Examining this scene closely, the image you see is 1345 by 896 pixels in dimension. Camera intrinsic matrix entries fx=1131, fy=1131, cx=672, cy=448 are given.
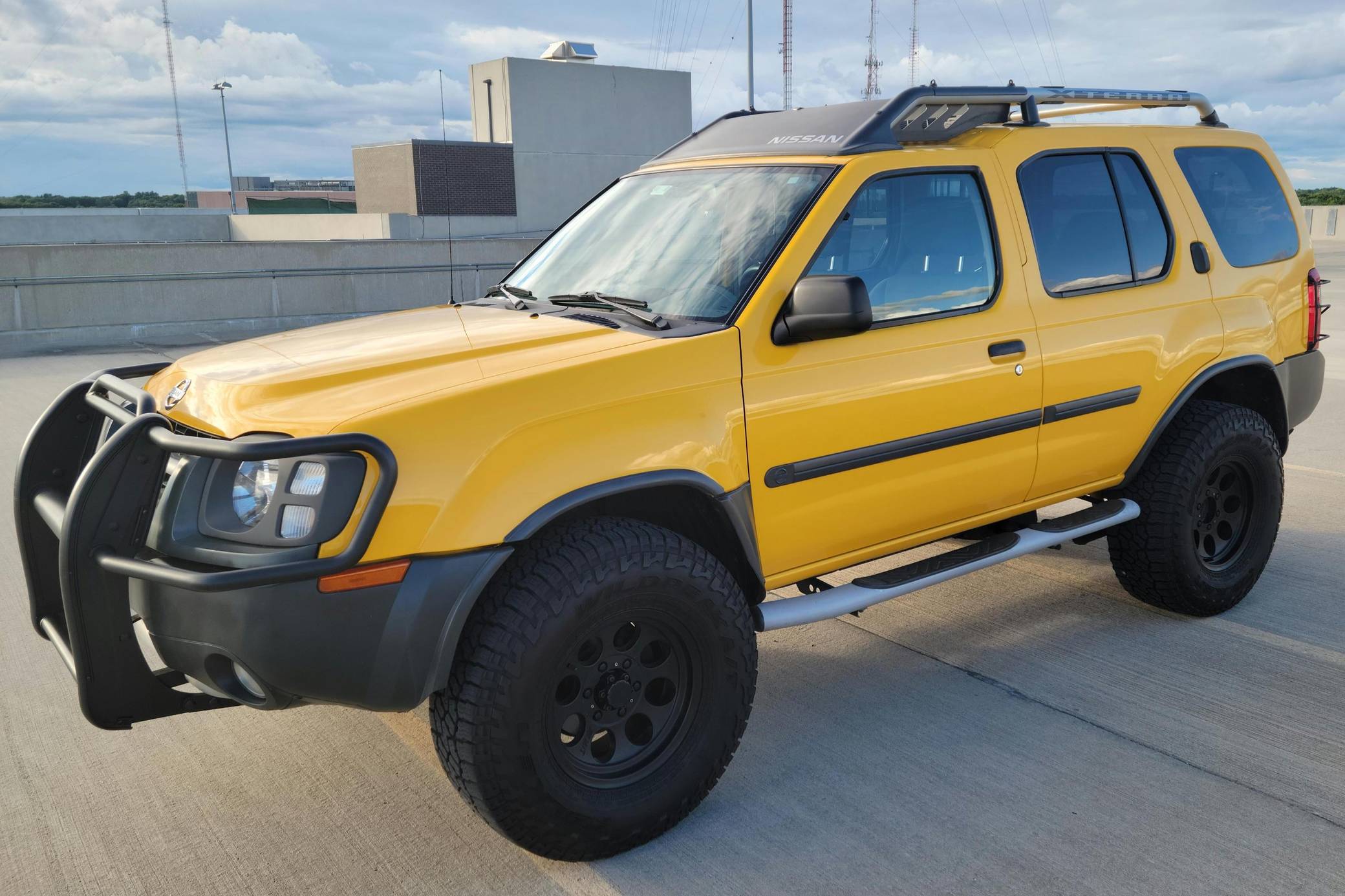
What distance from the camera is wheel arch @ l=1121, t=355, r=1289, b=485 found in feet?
15.4

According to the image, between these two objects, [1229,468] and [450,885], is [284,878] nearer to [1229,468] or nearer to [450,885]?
[450,885]

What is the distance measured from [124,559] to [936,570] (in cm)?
259

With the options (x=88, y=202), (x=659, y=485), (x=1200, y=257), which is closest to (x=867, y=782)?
(x=659, y=485)

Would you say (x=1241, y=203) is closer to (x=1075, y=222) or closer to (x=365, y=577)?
(x=1075, y=222)

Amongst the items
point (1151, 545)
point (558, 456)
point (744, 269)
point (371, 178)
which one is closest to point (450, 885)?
point (558, 456)

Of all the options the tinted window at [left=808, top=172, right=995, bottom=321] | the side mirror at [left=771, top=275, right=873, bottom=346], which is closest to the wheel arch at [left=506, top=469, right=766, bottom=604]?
the side mirror at [left=771, top=275, right=873, bottom=346]

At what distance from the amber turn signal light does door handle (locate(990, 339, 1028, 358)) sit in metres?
2.26

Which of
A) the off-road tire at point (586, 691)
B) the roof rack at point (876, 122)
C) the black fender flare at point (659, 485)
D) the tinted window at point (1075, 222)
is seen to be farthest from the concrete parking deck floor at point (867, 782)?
the roof rack at point (876, 122)

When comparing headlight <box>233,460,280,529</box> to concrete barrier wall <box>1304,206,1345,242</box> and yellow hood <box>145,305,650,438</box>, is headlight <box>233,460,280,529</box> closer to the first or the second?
yellow hood <box>145,305,650,438</box>

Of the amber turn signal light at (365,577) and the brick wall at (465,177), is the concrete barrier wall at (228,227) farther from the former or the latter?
the amber turn signal light at (365,577)

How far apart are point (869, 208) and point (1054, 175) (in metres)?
1.03

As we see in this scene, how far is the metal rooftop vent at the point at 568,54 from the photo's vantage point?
38.0m

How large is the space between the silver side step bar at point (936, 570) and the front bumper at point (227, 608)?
44.1 inches

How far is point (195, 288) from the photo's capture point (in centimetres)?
1616
